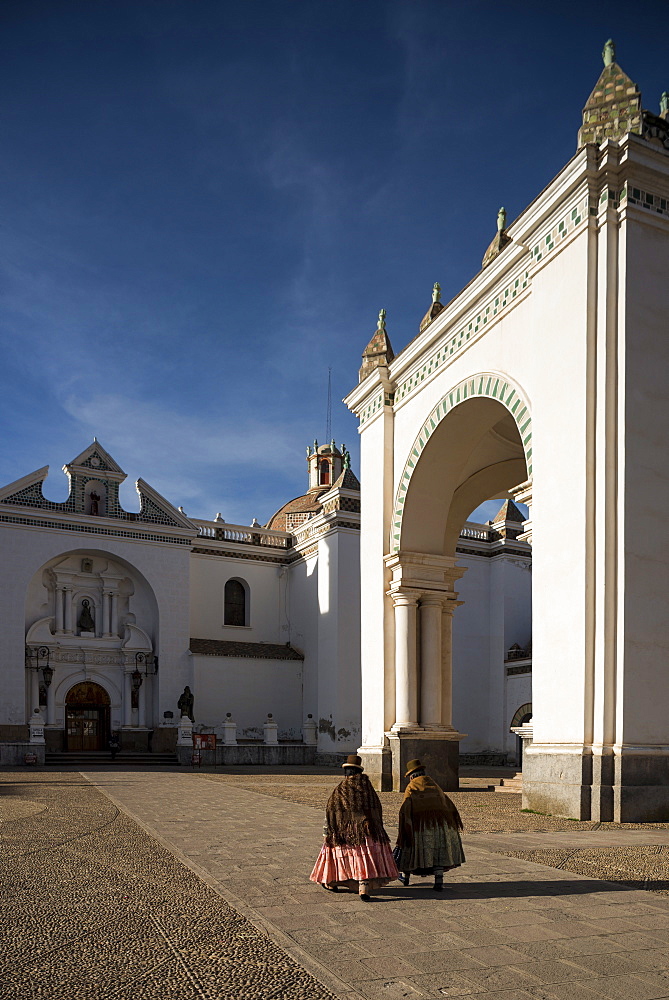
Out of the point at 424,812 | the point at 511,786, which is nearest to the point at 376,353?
the point at 511,786

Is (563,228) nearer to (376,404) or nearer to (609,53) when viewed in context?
(609,53)

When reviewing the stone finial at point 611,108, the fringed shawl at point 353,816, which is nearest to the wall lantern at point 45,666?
the stone finial at point 611,108

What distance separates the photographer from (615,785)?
27.4 ft

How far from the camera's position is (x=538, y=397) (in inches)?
404

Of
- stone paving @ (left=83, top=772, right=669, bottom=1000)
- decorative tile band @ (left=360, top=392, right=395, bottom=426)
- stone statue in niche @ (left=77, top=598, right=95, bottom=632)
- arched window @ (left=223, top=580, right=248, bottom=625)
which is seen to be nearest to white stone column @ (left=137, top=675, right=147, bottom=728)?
stone statue in niche @ (left=77, top=598, right=95, bottom=632)

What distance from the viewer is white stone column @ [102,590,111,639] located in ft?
88.2

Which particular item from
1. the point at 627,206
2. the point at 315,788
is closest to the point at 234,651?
the point at 315,788

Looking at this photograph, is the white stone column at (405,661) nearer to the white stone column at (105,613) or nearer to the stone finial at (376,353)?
the stone finial at (376,353)

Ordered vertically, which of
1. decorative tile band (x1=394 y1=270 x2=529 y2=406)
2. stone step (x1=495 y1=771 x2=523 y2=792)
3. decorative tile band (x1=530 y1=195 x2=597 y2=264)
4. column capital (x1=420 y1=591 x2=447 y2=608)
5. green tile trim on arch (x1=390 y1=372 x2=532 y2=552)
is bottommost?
stone step (x1=495 y1=771 x2=523 y2=792)

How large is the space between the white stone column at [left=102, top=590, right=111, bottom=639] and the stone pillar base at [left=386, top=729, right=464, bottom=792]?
15.4 metres

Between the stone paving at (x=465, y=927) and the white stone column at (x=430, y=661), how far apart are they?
6.66 metres

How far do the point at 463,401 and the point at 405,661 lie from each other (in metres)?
4.06

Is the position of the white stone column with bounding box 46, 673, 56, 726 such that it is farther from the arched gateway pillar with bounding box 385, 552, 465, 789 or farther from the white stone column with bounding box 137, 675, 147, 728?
the arched gateway pillar with bounding box 385, 552, 465, 789

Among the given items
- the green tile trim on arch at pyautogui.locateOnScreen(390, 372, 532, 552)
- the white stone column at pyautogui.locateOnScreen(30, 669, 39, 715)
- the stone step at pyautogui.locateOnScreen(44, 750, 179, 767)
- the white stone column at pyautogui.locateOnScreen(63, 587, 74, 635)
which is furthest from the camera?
the white stone column at pyautogui.locateOnScreen(63, 587, 74, 635)
